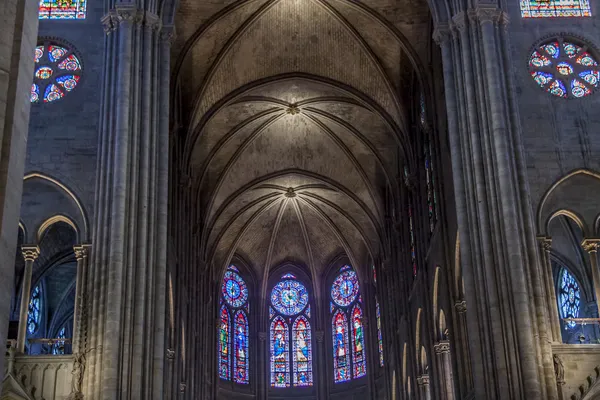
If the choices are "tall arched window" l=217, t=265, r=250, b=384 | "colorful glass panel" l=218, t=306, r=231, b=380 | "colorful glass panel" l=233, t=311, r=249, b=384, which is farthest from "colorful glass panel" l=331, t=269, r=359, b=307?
"colorful glass panel" l=218, t=306, r=231, b=380

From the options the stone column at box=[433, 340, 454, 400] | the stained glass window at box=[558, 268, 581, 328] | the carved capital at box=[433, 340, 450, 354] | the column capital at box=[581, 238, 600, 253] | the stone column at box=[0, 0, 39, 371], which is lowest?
the stone column at box=[0, 0, 39, 371]

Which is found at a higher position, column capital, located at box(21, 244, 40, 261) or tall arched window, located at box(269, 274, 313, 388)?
tall arched window, located at box(269, 274, 313, 388)

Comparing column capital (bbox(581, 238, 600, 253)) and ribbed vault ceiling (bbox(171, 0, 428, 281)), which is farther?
ribbed vault ceiling (bbox(171, 0, 428, 281))

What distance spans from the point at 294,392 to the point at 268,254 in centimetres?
740

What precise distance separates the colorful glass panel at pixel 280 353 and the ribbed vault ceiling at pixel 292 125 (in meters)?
3.14

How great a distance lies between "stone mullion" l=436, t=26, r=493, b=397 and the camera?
21516 mm

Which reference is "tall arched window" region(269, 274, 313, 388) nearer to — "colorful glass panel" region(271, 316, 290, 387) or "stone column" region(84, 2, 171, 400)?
"colorful glass panel" region(271, 316, 290, 387)

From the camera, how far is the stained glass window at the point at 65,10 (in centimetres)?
2631

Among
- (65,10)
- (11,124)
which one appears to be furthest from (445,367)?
(11,124)

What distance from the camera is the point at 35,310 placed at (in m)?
35.3

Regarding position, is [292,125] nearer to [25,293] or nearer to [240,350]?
[240,350]

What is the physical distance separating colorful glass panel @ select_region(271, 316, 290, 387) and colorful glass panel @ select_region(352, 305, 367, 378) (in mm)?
3618

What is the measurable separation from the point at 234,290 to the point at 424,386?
17427mm

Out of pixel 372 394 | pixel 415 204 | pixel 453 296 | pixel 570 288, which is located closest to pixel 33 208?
pixel 453 296
